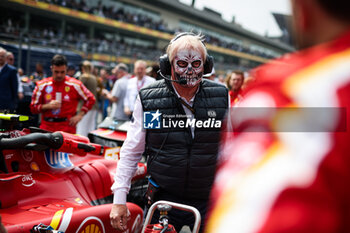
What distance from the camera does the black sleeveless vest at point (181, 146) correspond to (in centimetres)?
202

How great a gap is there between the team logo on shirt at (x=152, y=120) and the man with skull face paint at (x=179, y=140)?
0.02 metres

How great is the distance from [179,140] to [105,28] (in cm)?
A: 3462

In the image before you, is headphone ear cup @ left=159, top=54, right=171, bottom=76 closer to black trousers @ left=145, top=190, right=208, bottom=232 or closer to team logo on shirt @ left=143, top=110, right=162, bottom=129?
team logo on shirt @ left=143, top=110, right=162, bottom=129

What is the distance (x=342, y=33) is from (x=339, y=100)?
0.34 feet

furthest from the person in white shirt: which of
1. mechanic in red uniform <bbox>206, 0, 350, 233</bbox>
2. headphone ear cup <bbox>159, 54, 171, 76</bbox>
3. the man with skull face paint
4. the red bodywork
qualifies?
mechanic in red uniform <bbox>206, 0, 350, 233</bbox>

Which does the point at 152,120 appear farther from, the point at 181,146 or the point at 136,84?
the point at 136,84

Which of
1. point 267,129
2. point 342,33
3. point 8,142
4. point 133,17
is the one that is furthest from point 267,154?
point 133,17

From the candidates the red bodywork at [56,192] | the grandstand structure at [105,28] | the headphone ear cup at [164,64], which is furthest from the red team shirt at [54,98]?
the grandstand structure at [105,28]

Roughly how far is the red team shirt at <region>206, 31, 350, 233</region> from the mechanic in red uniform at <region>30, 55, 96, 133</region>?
13.4 ft

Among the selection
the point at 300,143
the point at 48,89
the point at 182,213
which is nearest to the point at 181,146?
the point at 182,213

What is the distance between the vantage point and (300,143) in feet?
1.69

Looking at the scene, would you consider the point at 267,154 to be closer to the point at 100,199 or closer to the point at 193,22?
the point at 100,199

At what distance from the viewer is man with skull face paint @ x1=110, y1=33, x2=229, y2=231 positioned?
6.64 ft

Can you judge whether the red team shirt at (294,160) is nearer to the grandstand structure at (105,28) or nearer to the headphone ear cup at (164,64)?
the headphone ear cup at (164,64)
